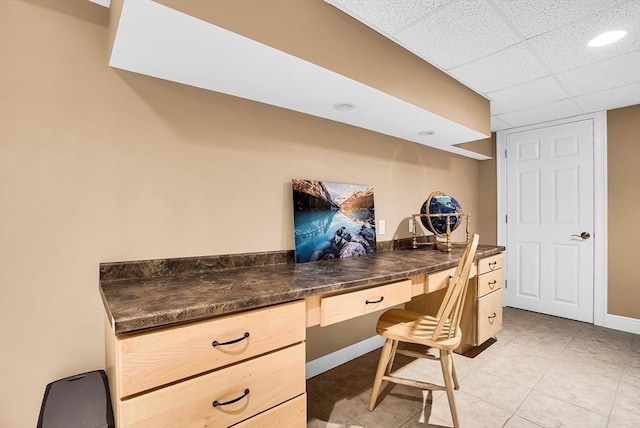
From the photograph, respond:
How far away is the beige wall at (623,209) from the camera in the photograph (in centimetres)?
295

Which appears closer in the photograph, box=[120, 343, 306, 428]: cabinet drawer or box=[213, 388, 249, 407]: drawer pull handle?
box=[120, 343, 306, 428]: cabinet drawer

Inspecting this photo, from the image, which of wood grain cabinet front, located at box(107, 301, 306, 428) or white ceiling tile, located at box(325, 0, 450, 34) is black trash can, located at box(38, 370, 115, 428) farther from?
white ceiling tile, located at box(325, 0, 450, 34)

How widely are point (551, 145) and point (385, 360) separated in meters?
3.28

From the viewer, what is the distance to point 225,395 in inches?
39.0

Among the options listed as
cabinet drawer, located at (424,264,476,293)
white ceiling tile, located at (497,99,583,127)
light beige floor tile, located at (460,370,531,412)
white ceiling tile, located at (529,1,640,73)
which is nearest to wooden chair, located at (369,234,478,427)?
cabinet drawer, located at (424,264,476,293)

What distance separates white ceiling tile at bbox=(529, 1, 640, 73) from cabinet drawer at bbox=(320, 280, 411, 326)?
169cm

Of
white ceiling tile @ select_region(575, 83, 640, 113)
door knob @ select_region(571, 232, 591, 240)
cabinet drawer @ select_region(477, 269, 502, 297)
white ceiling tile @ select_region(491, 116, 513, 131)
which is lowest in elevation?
cabinet drawer @ select_region(477, 269, 502, 297)

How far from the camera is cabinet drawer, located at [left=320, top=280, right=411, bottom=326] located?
4.27ft

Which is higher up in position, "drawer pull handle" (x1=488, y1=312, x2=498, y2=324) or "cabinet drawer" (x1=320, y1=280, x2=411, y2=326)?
"cabinet drawer" (x1=320, y1=280, x2=411, y2=326)

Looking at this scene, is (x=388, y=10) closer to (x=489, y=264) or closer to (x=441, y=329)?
(x=441, y=329)

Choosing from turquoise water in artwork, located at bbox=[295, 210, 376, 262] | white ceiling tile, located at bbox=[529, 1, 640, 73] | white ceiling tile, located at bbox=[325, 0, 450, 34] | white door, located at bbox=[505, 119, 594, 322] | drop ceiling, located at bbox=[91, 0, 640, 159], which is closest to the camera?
drop ceiling, located at bbox=[91, 0, 640, 159]

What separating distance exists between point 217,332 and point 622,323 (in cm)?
398

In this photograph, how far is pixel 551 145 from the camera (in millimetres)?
3445

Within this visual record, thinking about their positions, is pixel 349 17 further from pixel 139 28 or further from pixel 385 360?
pixel 385 360
